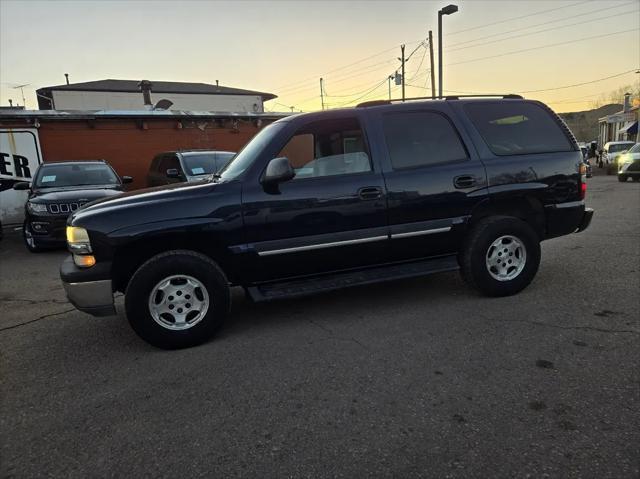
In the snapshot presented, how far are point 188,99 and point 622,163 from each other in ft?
142

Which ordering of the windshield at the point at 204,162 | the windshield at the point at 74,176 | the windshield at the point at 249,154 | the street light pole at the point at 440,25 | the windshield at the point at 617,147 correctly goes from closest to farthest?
1. the windshield at the point at 249,154
2. the windshield at the point at 74,176
3. the windshield at the point at 204,162
4. the street light pole at the point at 440,25
5. the windshield at the point at 617,147

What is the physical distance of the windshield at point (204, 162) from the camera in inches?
371

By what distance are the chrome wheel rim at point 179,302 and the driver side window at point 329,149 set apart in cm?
135

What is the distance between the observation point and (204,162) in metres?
9.65

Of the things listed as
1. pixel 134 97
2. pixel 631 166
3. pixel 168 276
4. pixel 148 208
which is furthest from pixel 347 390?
pixel 134 97

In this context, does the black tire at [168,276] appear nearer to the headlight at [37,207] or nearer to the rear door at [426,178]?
the rear door at [426,178]

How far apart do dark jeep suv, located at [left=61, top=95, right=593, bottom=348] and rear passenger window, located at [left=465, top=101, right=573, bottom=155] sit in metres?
0.01

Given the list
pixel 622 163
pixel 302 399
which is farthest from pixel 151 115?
pixel 622 163

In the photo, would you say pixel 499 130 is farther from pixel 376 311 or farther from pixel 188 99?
pixel 188 99

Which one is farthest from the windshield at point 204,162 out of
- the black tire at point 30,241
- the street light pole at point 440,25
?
the street light pole at point 440,25

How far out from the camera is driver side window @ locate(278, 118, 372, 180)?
4157 mm

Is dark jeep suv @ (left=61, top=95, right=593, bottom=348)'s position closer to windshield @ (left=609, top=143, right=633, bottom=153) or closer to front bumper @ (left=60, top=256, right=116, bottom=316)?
front bumper @ (left=60, top=256, right=116, bottom=316)

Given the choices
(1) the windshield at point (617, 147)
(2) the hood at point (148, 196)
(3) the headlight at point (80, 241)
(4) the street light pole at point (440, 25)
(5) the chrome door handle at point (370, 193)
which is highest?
(4) the street light pole at point (440, 25)

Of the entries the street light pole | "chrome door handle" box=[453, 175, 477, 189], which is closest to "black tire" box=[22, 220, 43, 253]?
"chrome door handle" box=[453, 175, 477, 189]
